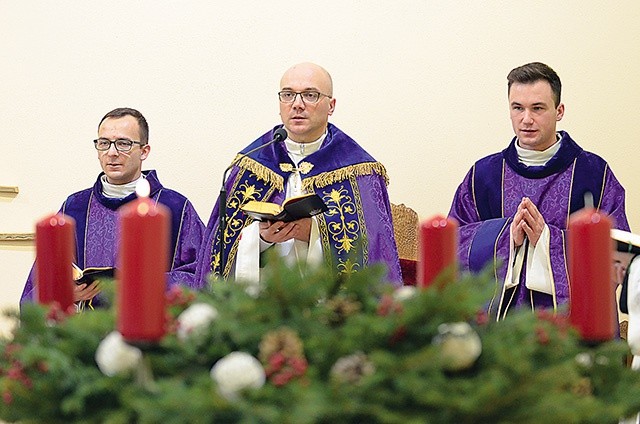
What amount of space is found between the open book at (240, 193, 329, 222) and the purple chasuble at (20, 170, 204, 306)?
1168 millimetres

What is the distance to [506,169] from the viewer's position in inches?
181

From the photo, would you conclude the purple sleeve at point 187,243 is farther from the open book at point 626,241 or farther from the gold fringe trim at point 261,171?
the open book at point 626,241

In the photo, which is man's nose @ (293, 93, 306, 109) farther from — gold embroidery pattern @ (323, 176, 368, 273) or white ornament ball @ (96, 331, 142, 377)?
white ornament ball @ (96, 331, 142, 377)

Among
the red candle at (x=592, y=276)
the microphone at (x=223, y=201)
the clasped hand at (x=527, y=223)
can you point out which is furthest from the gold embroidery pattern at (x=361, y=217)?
the red candle at (x=592, y=276)

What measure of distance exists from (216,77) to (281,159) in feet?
5.64

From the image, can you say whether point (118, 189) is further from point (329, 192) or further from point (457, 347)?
point (457, 347)

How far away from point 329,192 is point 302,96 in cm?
38

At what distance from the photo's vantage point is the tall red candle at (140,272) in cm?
115

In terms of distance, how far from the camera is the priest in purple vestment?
4168 mm

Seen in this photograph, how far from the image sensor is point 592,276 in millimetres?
1340

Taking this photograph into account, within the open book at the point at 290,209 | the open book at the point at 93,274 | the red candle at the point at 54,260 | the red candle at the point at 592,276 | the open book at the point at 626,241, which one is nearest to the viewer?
the red candle at the point at 592,276

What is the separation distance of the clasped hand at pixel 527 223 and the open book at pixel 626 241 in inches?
51.1

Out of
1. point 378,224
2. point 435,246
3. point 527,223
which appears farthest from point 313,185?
point 435,246

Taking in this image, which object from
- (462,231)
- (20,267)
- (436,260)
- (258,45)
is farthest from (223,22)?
(436,260)
